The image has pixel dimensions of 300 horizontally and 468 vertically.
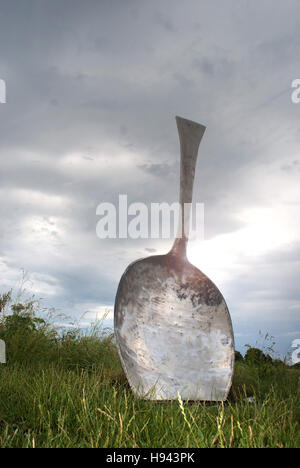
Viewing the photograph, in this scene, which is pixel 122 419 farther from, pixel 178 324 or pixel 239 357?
pixel 239 357

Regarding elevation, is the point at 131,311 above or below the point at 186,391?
above

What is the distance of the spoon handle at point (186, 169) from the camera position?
4.01m

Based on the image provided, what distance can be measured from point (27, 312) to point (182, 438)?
556 cm

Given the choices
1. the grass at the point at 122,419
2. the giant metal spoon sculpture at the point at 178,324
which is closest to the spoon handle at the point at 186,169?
the giant metal spoon sculpture at the point at 178,324

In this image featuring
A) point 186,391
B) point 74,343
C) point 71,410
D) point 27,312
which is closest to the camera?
point 71,410

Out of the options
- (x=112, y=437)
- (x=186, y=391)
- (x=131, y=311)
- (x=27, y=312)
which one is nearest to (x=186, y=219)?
(x=131, y=311)

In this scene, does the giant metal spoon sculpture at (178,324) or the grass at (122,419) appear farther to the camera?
the giant metal spoon sculpture at (178,324)

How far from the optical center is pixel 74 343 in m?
6.49

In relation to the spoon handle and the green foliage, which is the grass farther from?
the green foliage

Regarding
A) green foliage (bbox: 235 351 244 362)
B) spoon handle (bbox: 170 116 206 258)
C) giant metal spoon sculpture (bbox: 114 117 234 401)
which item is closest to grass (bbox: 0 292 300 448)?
giant metal spoon sculpture (bbox: 114 117 234 401)

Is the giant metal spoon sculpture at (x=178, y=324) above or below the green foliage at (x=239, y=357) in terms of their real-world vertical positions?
above

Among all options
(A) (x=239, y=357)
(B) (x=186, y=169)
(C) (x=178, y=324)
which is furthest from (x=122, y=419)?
(A) (x=239, y=357)

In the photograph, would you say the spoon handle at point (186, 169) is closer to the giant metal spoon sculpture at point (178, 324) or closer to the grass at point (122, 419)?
the giant metal spoon sculpture at point (178, 324)
